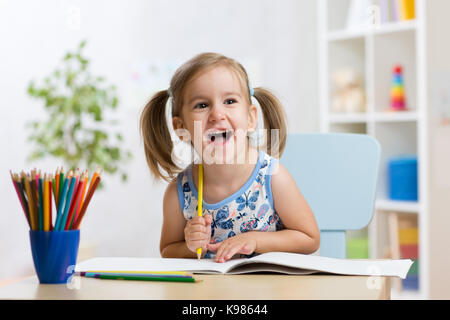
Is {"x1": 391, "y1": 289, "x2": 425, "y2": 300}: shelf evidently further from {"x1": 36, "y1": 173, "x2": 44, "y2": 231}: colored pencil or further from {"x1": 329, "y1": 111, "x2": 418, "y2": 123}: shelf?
{"x1": 36, "y1": 173, "x2": 44, "y2": 231}: colored pencil

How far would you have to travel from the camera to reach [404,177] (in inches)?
98.1

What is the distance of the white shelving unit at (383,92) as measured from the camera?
236cm

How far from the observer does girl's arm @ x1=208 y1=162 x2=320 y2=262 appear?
84 cm

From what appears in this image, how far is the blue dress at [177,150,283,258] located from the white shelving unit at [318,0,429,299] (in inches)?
59.8

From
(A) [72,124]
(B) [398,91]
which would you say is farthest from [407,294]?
(A) [72,124]

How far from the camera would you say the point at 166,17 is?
3.04 metres

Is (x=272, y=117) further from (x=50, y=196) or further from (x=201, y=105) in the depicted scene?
(x=50, y=196)

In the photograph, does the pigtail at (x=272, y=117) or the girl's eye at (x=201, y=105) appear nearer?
the girl's eye at (x=201, y=105)

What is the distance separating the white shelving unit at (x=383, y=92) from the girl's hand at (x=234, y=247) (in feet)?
5.50

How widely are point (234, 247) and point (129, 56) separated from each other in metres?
2.35

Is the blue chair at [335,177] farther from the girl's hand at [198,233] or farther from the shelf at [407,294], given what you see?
the shelf at [407,294]

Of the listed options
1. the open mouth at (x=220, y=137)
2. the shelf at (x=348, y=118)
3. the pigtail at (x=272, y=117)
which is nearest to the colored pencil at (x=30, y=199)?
the open mouth at (x=220, y=137)

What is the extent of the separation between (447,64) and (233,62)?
1601 mm

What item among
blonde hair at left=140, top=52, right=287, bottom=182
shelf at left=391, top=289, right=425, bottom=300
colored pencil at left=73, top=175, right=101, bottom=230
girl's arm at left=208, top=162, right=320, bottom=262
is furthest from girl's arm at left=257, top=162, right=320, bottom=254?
shelf at left=391, top=289, right=425, bottom=300
